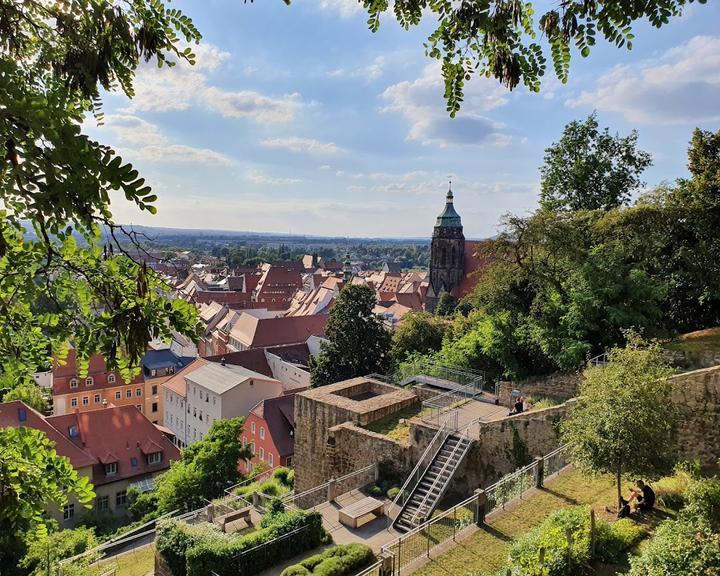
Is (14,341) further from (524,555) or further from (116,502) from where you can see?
Answer: (116,502)

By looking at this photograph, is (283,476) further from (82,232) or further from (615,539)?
(82,232)

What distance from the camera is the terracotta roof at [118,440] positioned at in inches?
1160

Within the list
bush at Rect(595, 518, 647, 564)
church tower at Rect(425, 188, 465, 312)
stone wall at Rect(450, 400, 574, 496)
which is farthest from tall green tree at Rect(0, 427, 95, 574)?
church tower at Rect(425, 188, 465, 312)

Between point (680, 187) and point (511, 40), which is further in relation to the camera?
point (680, 187)

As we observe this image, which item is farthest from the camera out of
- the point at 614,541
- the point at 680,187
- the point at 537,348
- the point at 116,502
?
the point at 116,502

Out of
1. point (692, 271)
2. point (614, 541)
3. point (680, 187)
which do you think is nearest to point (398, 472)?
point (614, 541)

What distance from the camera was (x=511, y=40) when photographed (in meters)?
3.03

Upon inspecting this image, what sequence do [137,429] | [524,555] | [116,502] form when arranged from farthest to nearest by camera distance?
[137,429] < [116,502] < [524,555]

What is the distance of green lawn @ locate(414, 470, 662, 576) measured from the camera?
9453 millimetres

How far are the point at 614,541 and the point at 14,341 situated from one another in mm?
9616

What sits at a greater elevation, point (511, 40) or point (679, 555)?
point (511, 40)

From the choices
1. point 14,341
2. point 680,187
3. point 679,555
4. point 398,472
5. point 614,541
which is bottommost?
point 398,472

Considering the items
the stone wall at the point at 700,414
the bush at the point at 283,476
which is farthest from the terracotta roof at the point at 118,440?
the stone wall at the point at 700,414

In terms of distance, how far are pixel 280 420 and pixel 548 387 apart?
57.2ft
